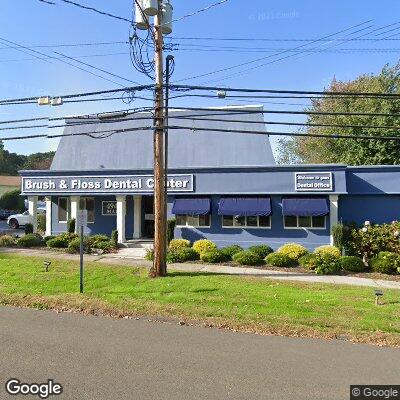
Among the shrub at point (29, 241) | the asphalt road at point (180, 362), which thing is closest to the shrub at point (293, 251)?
the asphalt road at point (180, 362)

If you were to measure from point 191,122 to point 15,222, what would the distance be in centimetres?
1741

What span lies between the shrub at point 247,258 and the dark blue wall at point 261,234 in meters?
3.56

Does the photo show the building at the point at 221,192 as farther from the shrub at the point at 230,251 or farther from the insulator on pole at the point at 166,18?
the insulator on pole at the point at 166,18

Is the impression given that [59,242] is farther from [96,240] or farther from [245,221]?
[245,221]

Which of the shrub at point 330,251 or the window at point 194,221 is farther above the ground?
the window at point 194,221

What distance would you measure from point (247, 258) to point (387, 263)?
5.24 meters

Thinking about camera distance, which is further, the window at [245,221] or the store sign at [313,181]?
the window at [245,221]

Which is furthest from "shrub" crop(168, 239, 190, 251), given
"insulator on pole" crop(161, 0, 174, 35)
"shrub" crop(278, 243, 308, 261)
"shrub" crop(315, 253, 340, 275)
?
"insulator on pole" crop(161, 0, 174, 35)

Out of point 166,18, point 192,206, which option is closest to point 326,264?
point 192,206

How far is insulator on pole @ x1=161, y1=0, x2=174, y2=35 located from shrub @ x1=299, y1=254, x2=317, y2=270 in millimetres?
9787

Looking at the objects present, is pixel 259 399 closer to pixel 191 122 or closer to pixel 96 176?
pixel 96 176

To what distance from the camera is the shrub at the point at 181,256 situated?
16266 millimetres

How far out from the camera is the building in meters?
18.6

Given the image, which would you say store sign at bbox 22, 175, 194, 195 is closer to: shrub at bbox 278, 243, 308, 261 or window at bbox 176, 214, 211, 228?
window at bbox 176, 214, 211, 228
